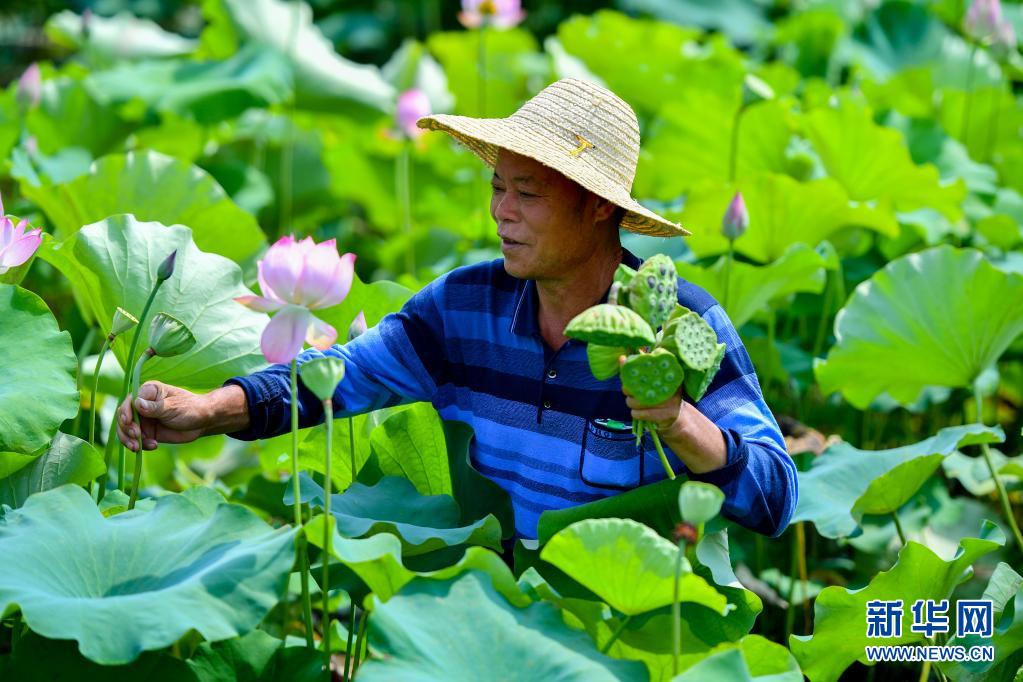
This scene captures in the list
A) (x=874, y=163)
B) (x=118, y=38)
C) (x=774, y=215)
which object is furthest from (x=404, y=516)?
(x=118, y=38)

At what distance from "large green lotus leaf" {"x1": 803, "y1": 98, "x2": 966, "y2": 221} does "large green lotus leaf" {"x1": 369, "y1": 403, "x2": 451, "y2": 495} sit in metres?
1.38

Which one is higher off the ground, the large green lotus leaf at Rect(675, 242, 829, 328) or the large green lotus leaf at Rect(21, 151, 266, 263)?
the large green lotus leaf at Rect(21, 151, 266, 263)

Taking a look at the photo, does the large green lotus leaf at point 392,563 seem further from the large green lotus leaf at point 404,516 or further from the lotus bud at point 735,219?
the lotus bud at point 735,219

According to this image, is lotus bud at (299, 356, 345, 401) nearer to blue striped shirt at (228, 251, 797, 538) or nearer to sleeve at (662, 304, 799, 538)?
blue striped shirt at (228, 251, 797, 538)

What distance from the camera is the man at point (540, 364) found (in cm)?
164

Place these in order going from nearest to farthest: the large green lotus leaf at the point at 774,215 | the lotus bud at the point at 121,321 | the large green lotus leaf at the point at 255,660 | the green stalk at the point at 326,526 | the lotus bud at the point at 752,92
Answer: the green stalk at the point at 326,526
the large green lotus leaf at the point at 255,660
the lotus bud at the point at 121,321
the large green lotus leaf at the point at 774,215
the lotus bud at the point at 752,92

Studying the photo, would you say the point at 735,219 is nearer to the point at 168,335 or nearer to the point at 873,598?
the point at 873,598

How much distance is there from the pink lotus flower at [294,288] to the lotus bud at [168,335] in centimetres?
14

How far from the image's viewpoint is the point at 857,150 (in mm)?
2959

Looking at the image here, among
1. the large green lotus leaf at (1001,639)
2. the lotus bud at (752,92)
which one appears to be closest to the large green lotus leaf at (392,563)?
the large green lotus leaf at (1001,639)

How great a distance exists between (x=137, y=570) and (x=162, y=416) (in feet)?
0.70

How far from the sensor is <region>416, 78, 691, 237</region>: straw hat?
1.67m

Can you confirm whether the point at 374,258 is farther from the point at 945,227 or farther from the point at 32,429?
the point at 32,429

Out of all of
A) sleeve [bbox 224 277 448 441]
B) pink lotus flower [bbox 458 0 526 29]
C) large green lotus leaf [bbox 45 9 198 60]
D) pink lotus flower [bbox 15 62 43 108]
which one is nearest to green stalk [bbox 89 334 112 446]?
sleeve [bbox 224 277 448 441]
